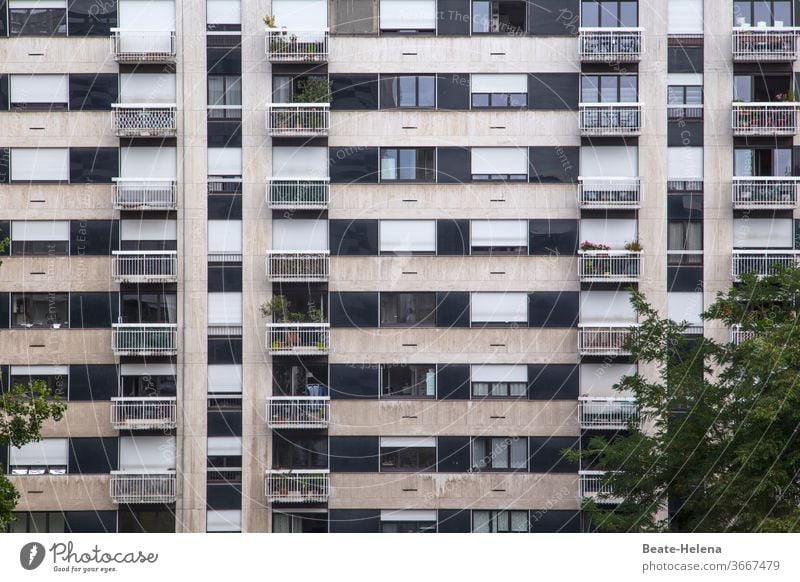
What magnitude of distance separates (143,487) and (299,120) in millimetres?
11519

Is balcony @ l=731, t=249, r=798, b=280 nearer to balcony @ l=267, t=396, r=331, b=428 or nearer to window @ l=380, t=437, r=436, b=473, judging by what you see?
window @ l=380, t=437, r=436, b=473

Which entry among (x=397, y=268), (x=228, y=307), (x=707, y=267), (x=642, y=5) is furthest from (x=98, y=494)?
(x=642, y=5)

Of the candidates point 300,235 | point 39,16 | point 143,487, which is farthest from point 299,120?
point 143,487

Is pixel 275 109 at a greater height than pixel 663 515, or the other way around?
pixel 275 109

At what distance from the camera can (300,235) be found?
114ft

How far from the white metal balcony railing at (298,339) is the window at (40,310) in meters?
6.21

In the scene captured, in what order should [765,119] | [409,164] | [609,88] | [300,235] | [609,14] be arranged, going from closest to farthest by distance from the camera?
[765,119] < [609,14] < [609,88] < [300,235] < [409,164]

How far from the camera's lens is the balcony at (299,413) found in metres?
34.2

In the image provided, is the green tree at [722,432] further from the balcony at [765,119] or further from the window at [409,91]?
the window at [409,91]

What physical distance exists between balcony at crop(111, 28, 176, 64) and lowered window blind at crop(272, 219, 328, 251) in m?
5.79

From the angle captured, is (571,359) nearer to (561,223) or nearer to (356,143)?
(561,223)

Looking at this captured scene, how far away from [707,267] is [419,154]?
29.7 ft

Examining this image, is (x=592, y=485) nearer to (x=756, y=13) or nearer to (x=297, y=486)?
(x=297, y=486)

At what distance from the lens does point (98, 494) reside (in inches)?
1361
